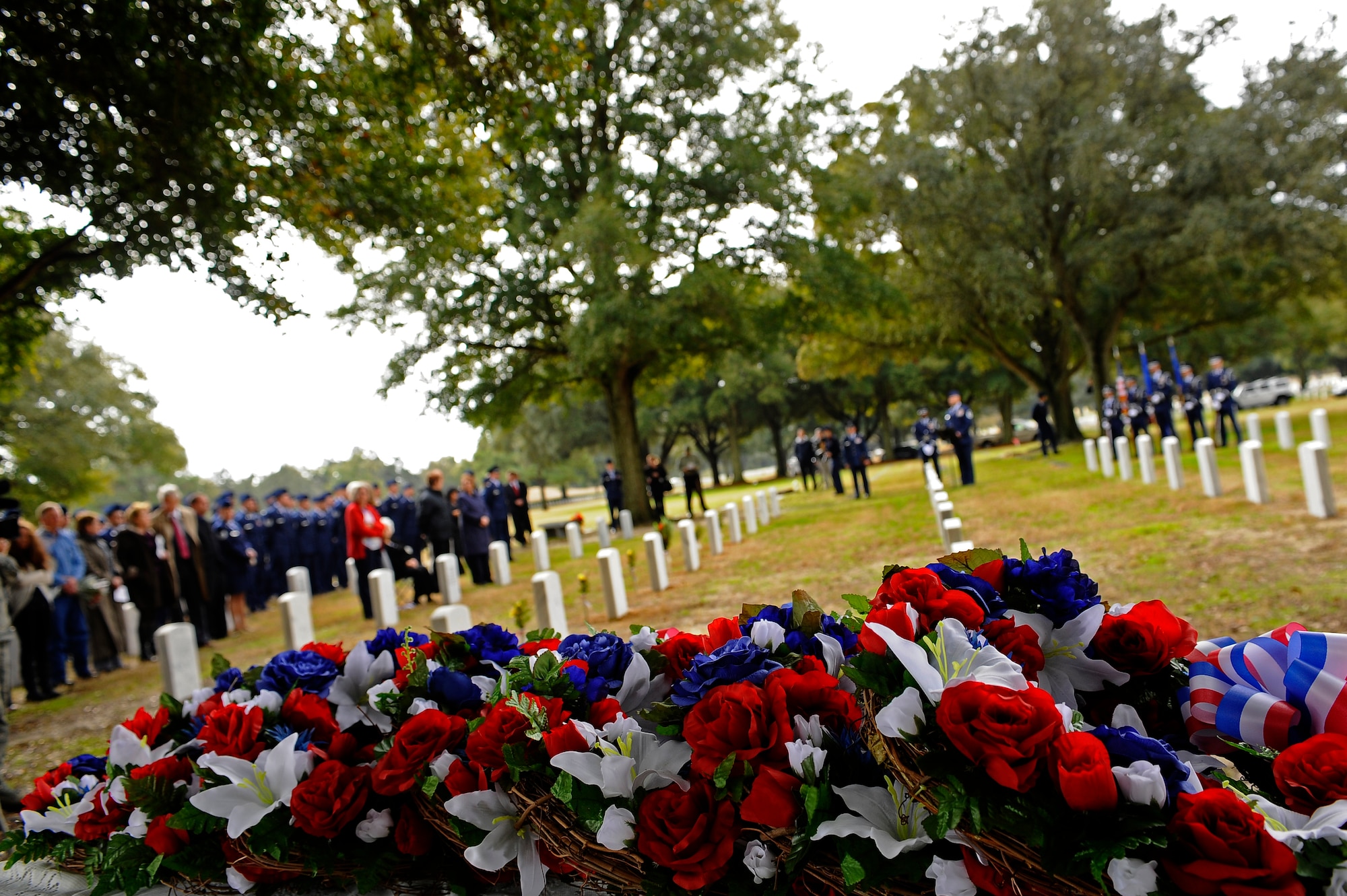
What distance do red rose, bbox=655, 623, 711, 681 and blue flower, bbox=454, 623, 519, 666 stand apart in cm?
63

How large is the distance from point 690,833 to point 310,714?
152cm

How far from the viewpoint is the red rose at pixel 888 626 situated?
1.72 m

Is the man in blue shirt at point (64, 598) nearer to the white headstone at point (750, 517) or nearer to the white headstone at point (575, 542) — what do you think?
the white headstone at point (575, 542)

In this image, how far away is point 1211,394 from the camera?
19.0 m

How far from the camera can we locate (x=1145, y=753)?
1.45m

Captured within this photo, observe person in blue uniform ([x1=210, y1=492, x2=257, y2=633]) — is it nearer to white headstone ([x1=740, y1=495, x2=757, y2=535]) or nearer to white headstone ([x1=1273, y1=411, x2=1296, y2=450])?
white headstone ([x1=740, y1=495, x2=757, y2=535])

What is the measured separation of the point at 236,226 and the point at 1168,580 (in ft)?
26.3

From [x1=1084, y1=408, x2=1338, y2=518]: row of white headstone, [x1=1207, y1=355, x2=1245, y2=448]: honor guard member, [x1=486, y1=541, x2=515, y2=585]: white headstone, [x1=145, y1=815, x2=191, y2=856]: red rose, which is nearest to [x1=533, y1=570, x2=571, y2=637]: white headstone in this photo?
[x1=486, y1=541, x2=515, y2=585]: white headstone

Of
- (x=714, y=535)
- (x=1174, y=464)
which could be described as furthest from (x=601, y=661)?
(x=1174, y=464)

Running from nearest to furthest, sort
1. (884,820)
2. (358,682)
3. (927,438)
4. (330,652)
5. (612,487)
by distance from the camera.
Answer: (884,820)
(358,682)
(330,652)
(927,438)
(612,487)

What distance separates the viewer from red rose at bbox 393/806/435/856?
2203 mm

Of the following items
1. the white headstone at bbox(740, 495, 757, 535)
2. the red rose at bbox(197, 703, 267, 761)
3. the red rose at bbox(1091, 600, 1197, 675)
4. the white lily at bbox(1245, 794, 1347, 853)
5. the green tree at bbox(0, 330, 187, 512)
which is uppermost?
the green tree at bbox(0, 330, 187, 512)

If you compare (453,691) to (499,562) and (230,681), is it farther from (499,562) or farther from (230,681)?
(499,562)

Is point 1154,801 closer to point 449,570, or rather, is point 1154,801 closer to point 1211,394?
point 449,570
